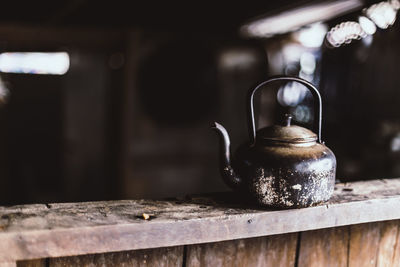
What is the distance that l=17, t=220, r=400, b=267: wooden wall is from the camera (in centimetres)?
144

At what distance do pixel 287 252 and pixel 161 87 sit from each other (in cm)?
544

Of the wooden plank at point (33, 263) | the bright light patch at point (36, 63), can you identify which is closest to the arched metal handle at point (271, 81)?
the wooden plank at point (33, 263)

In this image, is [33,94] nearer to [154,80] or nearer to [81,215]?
[154,80]

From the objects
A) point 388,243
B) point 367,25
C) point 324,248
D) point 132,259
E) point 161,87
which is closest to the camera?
point 132,259

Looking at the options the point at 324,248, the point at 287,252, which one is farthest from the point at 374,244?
the point at 287,252

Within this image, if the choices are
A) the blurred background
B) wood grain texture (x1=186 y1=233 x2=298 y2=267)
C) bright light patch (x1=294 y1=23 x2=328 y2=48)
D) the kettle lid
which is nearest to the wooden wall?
wood grain texture (x1=186 y1=233 x2=298 y2=267)

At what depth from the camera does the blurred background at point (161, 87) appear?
6258mm

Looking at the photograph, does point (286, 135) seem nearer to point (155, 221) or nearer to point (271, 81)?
point (271, 81)

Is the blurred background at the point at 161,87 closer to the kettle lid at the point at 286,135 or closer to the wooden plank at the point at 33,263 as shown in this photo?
the kettle lid at the point at 286,135

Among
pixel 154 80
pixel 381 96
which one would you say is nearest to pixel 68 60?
pixel 154 80

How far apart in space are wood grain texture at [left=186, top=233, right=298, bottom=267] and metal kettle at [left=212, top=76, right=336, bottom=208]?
0.77 feet

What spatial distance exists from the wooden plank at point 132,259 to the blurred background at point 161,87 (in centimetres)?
440

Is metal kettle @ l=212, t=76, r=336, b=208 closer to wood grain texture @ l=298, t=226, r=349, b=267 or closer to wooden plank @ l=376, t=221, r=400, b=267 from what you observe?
wood grain texture @ l=298, t=226, r=349, b=267

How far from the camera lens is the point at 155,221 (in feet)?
4.42
